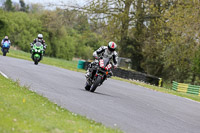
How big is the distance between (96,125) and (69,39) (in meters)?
97.3

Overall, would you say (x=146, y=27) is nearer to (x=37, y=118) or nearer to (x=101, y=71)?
(x=101, y=71)

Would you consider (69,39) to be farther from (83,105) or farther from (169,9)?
(83,105)

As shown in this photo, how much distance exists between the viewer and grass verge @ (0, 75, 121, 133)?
6387 millimetres

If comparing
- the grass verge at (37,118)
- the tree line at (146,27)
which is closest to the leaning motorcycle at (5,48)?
the tree line at (146,27)

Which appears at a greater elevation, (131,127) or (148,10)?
(148,10)

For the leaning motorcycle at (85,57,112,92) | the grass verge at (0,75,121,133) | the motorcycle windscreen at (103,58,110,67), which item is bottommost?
the grass verge at (0,75,121,133)

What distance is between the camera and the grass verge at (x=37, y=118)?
6.39 meters

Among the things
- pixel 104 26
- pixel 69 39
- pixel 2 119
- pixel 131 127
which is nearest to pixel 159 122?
pixel 131 127

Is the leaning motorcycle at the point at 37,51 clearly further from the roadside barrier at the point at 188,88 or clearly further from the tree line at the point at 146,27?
the roadside barrier at the point at 188,88

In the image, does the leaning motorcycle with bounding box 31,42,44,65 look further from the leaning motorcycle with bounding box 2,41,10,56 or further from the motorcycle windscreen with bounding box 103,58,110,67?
the motorcycle windscreen with bounding box 103,58,110,67

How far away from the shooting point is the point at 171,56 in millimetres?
43844

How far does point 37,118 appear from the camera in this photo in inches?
286

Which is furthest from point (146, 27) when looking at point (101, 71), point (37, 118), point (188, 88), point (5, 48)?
point (37, 118)

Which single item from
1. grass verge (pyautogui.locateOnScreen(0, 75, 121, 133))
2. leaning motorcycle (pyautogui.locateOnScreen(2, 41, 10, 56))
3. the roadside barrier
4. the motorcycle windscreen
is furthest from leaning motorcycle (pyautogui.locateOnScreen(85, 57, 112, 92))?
the roadside barrier
